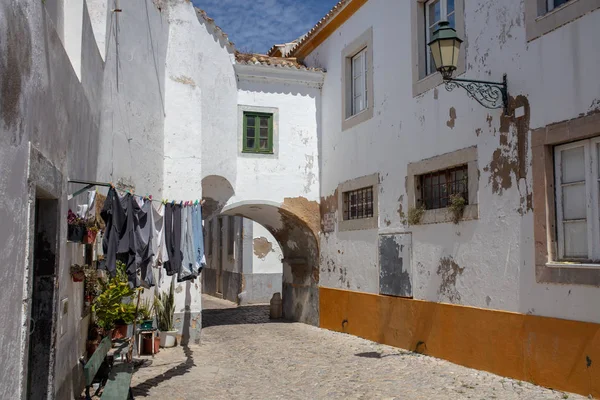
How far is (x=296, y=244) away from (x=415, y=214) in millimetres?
5149

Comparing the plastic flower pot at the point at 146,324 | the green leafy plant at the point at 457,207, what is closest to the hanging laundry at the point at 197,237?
the plastic flower pot at the point at 146,324

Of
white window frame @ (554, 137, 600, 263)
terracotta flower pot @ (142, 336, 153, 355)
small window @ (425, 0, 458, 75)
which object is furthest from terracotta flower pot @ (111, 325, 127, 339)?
small window @ (425, 0, 458, 75)

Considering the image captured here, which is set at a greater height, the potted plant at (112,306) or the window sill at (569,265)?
the window sill at (569,265)

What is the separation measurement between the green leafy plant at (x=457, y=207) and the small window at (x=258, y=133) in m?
5.35

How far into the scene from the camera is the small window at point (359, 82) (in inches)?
449

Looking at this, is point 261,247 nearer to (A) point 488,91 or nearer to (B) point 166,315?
(B) point 166,315

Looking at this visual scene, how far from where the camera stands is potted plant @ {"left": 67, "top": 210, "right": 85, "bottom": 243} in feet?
18.4

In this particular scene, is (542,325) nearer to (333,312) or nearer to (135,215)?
(135,215)

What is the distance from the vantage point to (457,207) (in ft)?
26.5

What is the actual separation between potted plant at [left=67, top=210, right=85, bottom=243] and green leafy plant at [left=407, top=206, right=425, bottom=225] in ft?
17.5

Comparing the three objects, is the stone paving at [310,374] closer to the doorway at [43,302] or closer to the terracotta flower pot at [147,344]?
the terracotta flower pot at [147,344]

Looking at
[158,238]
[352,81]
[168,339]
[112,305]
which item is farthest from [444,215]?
[168,339]

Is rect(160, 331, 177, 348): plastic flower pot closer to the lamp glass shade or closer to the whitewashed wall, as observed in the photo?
the lamp glass shade

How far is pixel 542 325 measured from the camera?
6.56 metres
